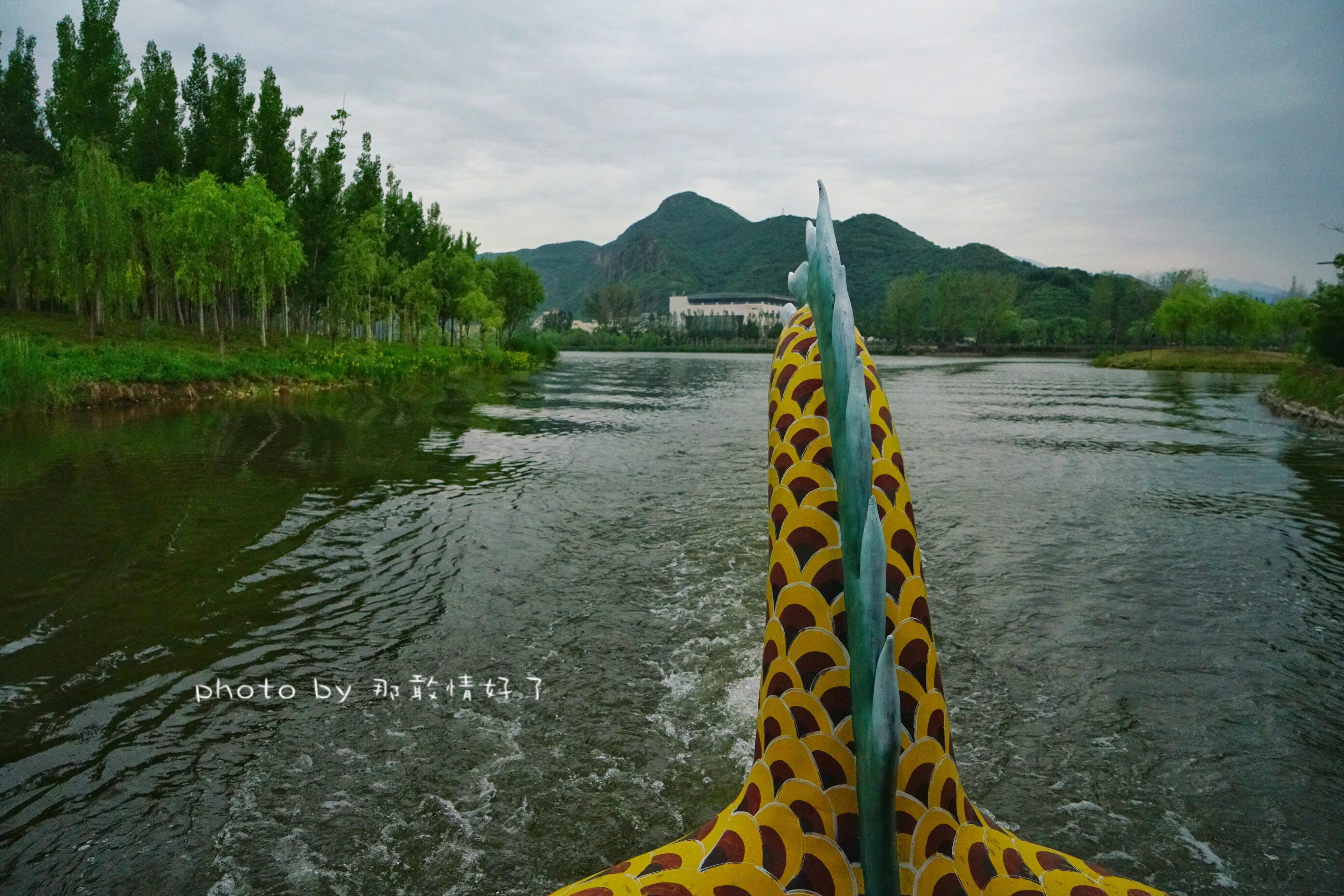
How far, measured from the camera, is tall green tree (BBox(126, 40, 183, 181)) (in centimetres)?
3272

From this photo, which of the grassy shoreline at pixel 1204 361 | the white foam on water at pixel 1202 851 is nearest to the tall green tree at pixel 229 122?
the white foam on water at pixel 1202 851

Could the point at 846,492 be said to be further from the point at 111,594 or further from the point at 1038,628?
the point at 111,594

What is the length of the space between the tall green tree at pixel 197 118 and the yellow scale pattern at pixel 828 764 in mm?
41087

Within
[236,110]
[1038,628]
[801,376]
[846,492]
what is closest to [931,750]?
[846,492]

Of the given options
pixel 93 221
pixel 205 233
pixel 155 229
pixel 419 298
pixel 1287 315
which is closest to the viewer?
pixel 93 221

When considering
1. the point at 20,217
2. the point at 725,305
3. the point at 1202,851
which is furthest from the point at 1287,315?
the point at 725,305

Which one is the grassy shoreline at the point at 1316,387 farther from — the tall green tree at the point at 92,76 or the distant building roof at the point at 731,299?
the distant building roof at the point at 731,299

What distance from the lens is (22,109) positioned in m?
39.3

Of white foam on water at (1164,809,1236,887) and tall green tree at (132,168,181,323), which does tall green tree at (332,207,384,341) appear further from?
white foam on water at (1164,809,1236,887)

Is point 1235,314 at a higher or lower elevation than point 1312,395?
higher

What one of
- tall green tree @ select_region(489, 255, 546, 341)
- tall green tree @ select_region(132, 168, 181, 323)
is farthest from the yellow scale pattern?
tall green tree @ select_region(489, 255, 546, 341)

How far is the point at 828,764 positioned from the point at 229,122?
41.5 metres

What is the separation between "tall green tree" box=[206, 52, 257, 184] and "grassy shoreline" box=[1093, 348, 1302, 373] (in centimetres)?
5901

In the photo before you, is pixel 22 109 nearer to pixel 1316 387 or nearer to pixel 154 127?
pixel 154 127
